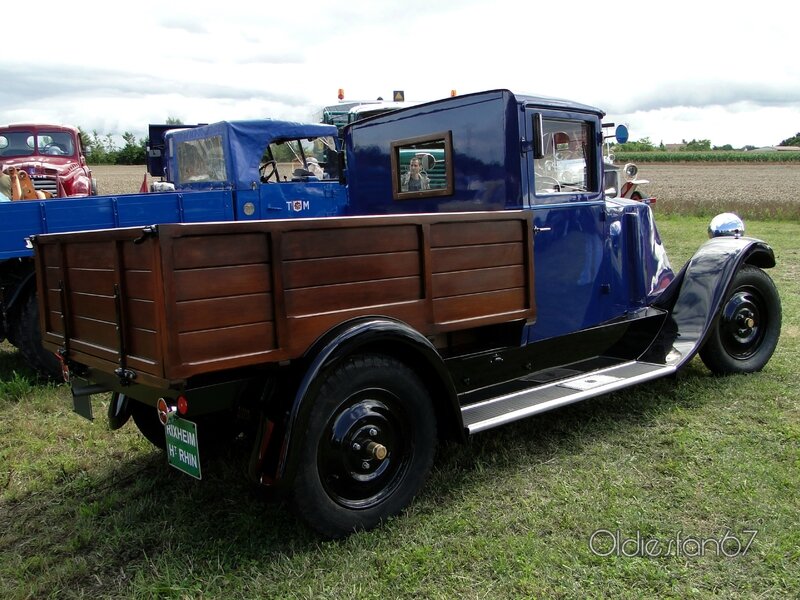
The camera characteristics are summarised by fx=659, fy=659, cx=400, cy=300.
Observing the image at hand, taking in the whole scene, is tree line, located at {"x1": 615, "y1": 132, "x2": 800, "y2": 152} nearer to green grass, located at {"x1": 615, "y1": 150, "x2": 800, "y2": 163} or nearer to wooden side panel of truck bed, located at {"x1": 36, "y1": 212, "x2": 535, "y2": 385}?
green grass, located at {"x1": 615, "y1": 150, "x2": 800, "y2": 163}

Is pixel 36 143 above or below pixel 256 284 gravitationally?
above

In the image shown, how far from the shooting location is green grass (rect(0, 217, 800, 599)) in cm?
252

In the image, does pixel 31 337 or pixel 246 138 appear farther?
pixel 246 138

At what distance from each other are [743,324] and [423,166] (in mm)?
2635

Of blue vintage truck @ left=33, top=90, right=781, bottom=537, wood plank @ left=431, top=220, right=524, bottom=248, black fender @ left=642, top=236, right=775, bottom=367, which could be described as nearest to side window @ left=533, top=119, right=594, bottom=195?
blue vintage truck @ left=33, top=90, right=781, bottom=537

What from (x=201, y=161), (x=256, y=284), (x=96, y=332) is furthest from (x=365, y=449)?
(x=201, y=161)

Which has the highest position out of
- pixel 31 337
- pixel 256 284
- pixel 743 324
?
pixel 256 284

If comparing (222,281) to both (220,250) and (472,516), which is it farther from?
(472,516)

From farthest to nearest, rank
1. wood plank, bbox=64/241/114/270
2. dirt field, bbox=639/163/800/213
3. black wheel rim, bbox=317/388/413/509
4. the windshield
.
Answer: dirt field, bbox=639/163/800/213, the windshield, black wheel rim, bbox=317/388/413/509, wood plank, bbox=64/241/114/270

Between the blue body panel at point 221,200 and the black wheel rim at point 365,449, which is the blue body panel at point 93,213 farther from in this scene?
the black wheel rim at point 365,449

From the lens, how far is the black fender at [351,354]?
256 cm

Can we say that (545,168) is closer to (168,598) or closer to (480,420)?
(480,420)

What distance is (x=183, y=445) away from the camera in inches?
106

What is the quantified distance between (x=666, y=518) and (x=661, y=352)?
1.74 meters
